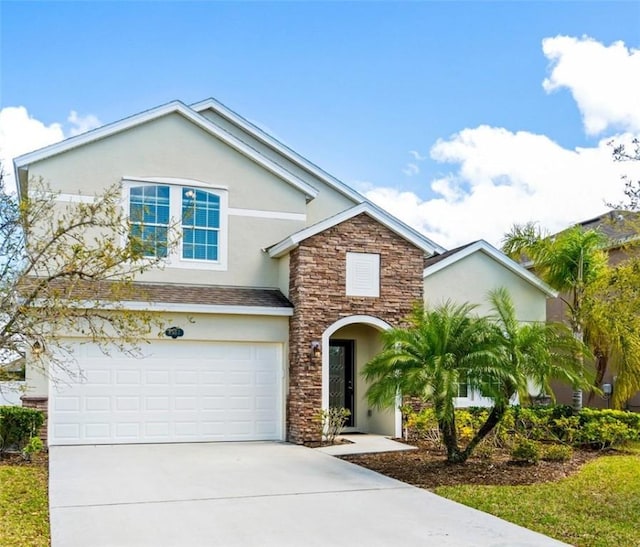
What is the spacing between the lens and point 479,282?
20.5 m

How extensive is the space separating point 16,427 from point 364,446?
737 cm

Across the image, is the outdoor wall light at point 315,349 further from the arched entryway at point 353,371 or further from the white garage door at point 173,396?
the arched entryway at point 353,371

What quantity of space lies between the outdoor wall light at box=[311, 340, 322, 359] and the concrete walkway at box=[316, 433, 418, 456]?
6.89 ft

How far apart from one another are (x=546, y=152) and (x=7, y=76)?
18.8m

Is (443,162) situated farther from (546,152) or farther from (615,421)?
(615,421)

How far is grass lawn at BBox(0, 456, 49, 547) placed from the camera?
28.4 ft

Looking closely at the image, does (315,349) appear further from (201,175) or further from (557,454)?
(557,454)

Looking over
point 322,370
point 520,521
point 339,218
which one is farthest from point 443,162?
point 520,521

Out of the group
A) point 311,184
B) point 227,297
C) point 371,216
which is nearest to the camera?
point 227,297

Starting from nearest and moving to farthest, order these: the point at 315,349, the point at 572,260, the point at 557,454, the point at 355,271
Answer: the point at 557,454, the point at 315,349, the point at 355,271, the point at 572,260

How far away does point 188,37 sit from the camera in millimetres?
16125

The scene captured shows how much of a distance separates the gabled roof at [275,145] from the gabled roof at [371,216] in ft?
12.7

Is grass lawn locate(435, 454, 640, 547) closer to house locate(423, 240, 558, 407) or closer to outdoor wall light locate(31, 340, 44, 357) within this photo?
outdoor wall light locate(31, 340, 44, 357)

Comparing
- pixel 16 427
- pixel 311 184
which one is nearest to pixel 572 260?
pixel 311 184
